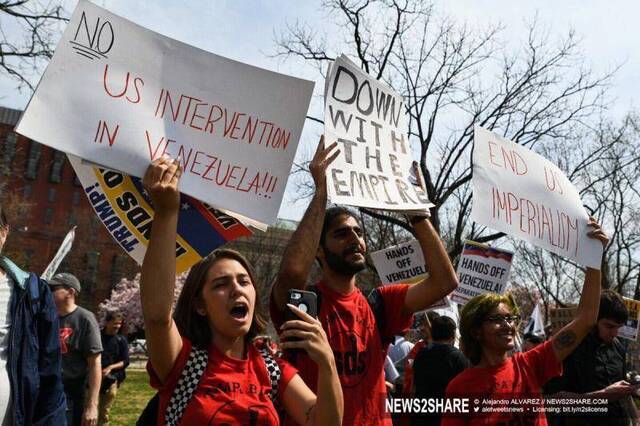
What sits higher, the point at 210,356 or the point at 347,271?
the point at 347,271

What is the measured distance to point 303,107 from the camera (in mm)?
3471

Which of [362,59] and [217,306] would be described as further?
Result: [362,59]

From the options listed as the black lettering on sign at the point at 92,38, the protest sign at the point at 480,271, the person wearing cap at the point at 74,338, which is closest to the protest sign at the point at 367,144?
the black lettering on sign at the point at 92,38

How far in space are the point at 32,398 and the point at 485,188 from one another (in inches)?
116

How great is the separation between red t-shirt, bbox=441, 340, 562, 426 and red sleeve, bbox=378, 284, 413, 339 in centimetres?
49

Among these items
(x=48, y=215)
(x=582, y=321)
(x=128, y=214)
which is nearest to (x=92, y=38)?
(x=128, y=214)

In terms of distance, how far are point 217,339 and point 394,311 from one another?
127 cm

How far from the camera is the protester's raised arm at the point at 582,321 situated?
384 cm

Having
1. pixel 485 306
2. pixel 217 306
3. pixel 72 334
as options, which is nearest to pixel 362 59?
pixel 72 334

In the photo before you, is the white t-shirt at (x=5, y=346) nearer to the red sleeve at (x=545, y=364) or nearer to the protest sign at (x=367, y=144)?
the protest sign at (x=367, y=144)

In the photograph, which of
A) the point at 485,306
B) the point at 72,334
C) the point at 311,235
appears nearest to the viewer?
the point at 311,235

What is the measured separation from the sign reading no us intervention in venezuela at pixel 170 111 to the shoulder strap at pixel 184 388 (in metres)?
0.93

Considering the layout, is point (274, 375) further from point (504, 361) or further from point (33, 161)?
point (33, 161)

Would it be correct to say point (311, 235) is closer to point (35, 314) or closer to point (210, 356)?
point (210, 356)
